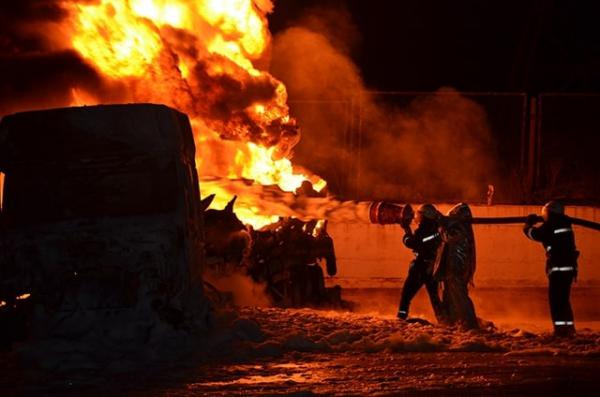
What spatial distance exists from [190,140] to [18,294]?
2429 millimetres

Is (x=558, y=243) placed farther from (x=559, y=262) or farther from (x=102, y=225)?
(x=102, y=225)

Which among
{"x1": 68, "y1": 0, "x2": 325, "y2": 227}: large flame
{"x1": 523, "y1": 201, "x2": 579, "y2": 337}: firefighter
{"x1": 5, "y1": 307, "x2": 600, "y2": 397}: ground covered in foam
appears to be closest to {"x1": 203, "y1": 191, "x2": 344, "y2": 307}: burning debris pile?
{"x1": 68, "y1": 0, "x2": 325, "y2": 227}: large flame

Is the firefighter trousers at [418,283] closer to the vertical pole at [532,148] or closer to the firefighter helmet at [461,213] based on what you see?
the firefighter helmet at [461,213]

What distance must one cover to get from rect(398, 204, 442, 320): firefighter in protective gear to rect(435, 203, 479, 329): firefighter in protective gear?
0.31 meters

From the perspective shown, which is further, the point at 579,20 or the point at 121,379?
the point at 579,20

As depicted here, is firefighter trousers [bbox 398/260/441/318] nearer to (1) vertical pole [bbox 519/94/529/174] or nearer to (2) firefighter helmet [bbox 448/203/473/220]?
(2) firefighter helmet [bbox 448/203/473/220]

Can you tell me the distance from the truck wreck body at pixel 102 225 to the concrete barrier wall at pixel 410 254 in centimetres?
700

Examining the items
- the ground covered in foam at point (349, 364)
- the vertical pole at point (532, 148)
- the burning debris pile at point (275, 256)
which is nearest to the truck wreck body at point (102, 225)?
the ground covered in foam at point (349, 364)

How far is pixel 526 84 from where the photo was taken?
2630cm

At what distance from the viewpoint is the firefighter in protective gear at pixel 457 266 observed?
1191cm

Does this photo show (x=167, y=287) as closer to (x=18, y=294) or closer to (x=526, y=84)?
(x=18, y=294)

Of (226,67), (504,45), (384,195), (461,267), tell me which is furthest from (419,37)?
(461,267)

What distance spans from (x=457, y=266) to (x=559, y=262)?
47.7 inches

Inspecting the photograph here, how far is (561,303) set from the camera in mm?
11328
